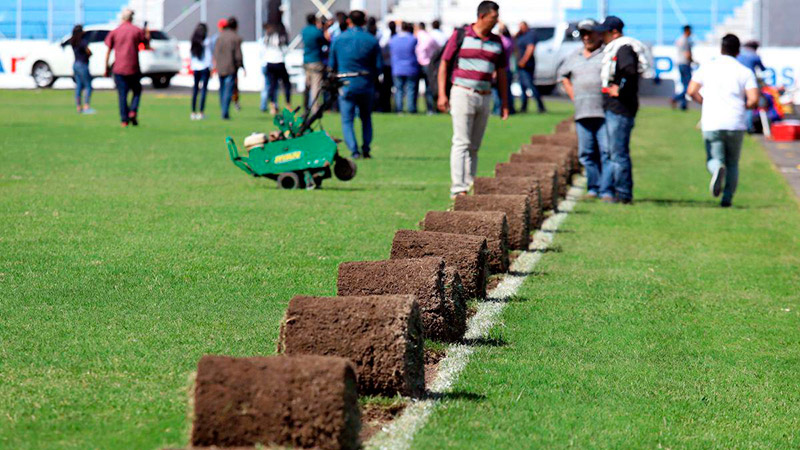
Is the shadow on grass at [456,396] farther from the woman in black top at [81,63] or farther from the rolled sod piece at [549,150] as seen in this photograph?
the woman in black top at [81,63]

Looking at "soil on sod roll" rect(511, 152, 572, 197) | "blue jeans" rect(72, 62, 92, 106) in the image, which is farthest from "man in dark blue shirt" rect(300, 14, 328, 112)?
"soil on sod roll" rect(511, 152, 572, 197)

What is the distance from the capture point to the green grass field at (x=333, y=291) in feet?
18.0

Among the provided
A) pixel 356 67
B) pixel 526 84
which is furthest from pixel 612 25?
pixel 526 84

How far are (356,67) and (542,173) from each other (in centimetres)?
526

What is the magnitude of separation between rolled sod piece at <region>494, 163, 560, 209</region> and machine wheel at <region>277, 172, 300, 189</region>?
7.06 feet

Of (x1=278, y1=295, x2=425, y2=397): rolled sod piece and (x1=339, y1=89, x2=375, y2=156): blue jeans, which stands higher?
(x1=339, y1=89, x2=375, y2=156): blue jeans

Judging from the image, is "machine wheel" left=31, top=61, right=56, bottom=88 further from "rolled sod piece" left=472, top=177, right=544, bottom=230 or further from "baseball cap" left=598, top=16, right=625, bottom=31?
"rolled sod piece" left=472, top=177, right=544, bottom=230

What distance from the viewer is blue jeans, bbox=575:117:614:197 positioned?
1468 centimetres

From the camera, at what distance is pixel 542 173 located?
13742mm

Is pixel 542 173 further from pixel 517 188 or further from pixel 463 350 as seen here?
pixel 463 350

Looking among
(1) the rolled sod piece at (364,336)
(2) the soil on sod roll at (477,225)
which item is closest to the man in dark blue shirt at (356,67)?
(2) the soil on sod roll at (477,225)

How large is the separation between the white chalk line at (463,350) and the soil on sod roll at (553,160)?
8.26 ft

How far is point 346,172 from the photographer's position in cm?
1520

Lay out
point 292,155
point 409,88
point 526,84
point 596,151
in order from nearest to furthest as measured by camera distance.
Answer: point 292,155
point 596,151
point 409,88
point 526,84
